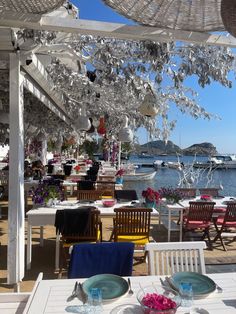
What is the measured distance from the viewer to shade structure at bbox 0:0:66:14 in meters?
2.06

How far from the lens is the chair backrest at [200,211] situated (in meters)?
5.36

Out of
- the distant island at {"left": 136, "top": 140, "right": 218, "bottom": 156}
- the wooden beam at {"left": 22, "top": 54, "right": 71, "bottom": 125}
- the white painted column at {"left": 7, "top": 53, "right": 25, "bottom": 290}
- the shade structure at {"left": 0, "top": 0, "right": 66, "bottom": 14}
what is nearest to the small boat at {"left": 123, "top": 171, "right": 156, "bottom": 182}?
the distant island at {"left": 136, "top": 140, "right": 218, "bottom": 156}

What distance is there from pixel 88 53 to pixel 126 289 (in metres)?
3.81

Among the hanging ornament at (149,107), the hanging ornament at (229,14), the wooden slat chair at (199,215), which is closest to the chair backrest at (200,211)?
the wooden slat chair at (199,215)

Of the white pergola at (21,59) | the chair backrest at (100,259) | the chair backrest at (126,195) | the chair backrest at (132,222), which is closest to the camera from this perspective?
the chair backrest at (100,259)

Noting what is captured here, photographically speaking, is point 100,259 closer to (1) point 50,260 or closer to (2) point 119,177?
(1) point 50,260

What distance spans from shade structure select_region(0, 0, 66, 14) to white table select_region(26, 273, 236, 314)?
5.39 feet

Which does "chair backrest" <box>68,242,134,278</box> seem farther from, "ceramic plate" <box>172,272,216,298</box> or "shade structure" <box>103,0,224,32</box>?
"shade structure" <box>103,0,224,32</box>

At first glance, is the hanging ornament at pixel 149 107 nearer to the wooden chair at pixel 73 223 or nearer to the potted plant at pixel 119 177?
the wooden chair at pixel 73 223

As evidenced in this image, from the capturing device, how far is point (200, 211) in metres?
5.41

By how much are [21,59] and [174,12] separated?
219 cm

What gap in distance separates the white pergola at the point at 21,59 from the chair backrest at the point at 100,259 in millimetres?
1639

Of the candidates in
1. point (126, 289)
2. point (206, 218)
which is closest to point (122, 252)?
point (126, 289)

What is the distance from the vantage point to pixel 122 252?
2588mm
